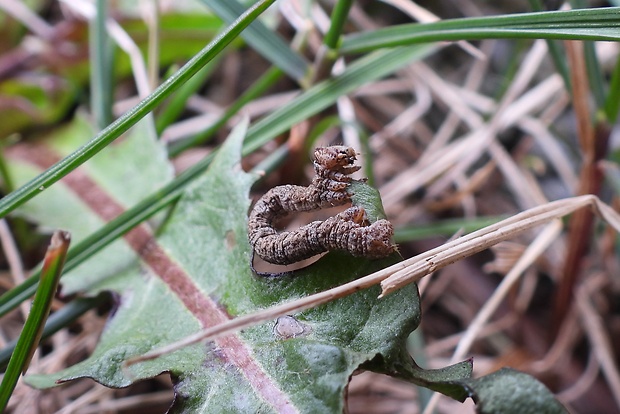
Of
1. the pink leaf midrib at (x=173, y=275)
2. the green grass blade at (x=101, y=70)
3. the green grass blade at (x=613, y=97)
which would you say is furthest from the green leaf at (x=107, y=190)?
the green grass blade at (x=613, y=97)

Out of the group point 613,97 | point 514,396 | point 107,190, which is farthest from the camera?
point 107,190

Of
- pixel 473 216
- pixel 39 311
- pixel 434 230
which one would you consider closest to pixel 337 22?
pixel 434 230

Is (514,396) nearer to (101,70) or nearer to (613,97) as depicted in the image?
(613,97)

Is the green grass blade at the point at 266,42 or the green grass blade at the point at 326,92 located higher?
the green grass blade at the point at 266,42

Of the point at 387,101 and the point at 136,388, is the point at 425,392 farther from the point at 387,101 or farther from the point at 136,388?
the point at 387,101

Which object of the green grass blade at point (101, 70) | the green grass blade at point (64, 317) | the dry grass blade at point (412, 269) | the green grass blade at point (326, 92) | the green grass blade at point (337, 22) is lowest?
the dry grass blade at point (412, 269)

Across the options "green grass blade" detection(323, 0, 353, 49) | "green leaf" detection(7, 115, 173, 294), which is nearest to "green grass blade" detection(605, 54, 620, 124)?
"green grass blade" detection(323, 0, 353, 49)

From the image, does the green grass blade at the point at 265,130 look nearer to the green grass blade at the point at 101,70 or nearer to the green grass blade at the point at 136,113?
the green grass blade at the point at 136,113
